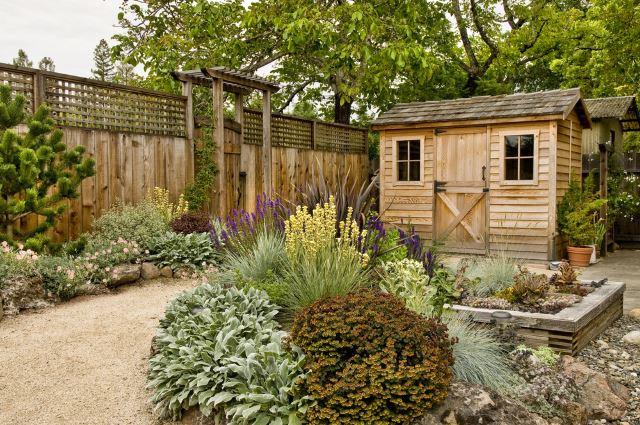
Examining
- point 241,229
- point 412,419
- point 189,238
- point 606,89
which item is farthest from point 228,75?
point 606,89

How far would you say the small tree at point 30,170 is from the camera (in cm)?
564

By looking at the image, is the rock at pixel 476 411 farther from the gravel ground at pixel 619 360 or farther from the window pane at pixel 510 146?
the window pane at pixel 510 146

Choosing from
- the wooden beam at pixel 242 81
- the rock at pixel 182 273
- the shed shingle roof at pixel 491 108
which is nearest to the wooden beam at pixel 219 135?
the wooden beam at pixel 242 81

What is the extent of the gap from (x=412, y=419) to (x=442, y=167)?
8.08m

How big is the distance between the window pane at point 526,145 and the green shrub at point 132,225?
5976 mm

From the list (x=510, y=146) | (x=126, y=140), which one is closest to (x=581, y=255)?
(x=510, y=146)

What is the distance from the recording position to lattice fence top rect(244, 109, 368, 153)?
10.3 m

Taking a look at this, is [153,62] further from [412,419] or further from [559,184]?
[412,419]

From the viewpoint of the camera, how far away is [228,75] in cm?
885

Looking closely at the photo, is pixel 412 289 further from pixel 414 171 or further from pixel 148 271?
pixel 414 171

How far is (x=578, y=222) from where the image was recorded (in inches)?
376

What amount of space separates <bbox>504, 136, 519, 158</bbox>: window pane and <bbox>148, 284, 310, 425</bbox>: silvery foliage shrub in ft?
22.4

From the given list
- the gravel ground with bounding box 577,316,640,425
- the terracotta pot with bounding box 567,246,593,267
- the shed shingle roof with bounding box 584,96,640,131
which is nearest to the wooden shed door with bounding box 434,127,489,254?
the terracotta pot with bounding box 567,246,593,267

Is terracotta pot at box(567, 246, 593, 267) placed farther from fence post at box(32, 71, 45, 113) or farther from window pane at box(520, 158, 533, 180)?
Result: fence post at box(32, 71, 45, 113)
